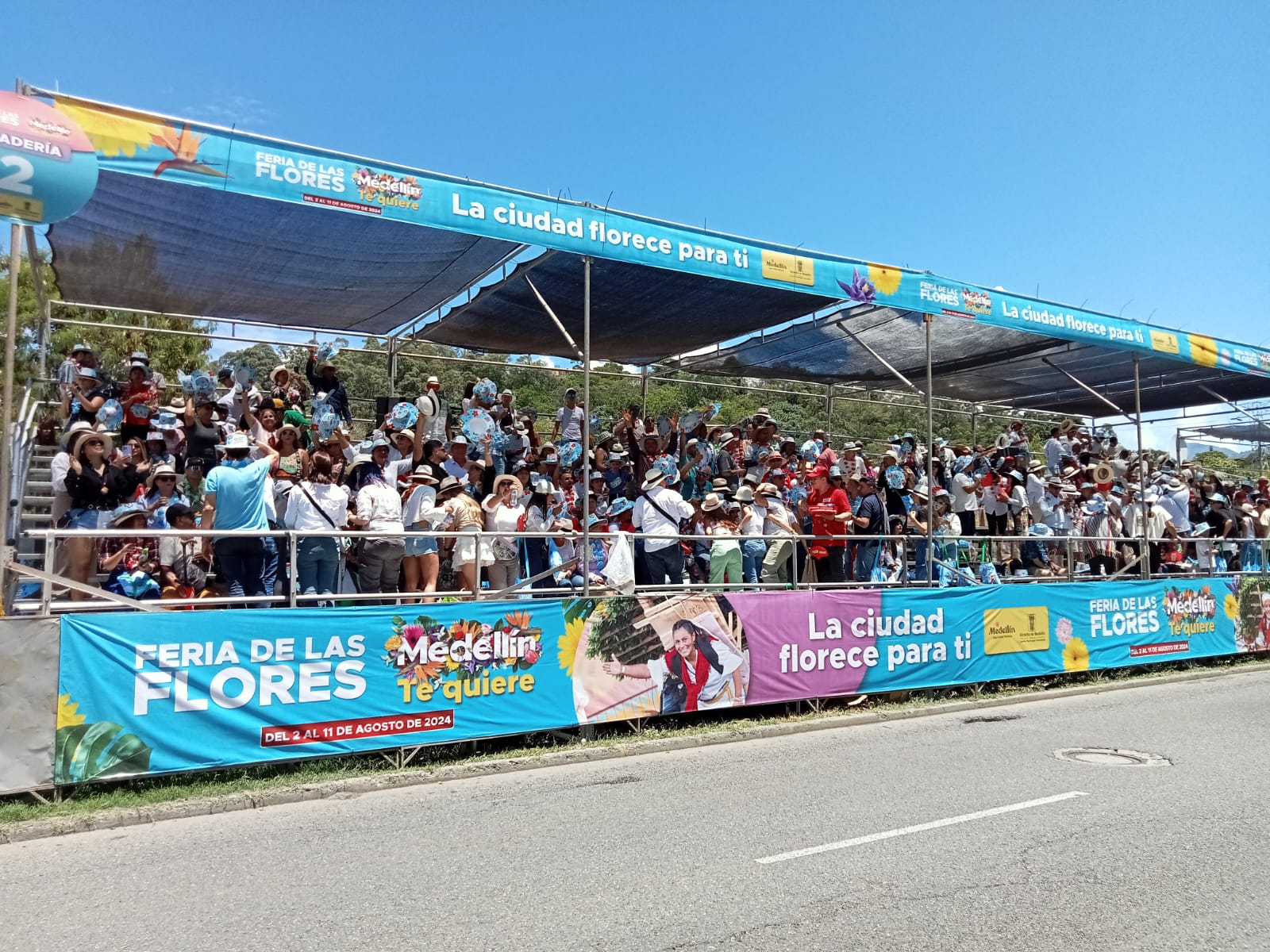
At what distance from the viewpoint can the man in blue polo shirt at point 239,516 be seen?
764 cm

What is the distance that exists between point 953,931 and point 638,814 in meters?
2.70

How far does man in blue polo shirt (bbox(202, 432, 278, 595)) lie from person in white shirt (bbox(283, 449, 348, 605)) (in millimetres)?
325

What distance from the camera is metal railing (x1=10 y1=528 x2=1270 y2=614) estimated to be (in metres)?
6.92

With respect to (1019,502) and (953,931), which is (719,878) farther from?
(1019,502)

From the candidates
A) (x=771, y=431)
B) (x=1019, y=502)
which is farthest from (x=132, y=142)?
(x=1019, y=502)

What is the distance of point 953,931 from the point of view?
14.4ft

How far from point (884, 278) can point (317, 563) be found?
284 inches

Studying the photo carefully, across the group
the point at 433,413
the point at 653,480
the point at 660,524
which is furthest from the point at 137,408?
the point at 660,524

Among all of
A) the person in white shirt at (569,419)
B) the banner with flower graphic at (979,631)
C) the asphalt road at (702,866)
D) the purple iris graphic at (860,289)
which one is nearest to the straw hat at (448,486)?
the asphalt road at (702,866)

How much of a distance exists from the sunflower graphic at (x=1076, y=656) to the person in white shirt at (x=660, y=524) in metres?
6.53

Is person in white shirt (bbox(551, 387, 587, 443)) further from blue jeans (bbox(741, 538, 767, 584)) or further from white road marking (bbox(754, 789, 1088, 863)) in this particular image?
white road marking (bbox(754, 789, 1088, 863))

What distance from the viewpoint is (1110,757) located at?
8.58 metres

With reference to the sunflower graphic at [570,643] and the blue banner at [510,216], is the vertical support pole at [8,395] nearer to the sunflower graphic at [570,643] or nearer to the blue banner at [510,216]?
the blue banner at [510,216]

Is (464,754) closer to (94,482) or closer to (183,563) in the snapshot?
(183,563)
